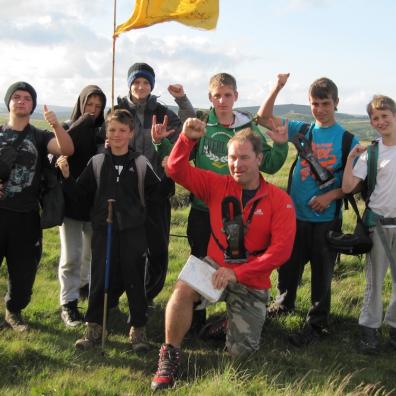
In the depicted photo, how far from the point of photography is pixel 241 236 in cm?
552

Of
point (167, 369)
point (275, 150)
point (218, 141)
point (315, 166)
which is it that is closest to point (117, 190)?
point (218, 141)

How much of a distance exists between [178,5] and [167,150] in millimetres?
2375

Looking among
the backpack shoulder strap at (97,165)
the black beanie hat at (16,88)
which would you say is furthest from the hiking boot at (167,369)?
the black beanie hat at (16,88)

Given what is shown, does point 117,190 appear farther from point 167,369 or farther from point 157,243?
point 167,369

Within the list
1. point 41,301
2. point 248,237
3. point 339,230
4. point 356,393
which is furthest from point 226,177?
point 41,301

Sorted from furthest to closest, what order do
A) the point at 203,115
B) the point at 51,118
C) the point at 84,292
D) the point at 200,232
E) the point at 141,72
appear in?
1. the point at 84,292
2. the point at 141,72
3. the point at 203,115
4. the point at 200,232
5. the point at 51,118

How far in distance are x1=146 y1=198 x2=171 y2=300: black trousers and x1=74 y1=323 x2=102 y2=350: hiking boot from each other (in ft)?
3.91

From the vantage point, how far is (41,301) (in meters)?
7.56

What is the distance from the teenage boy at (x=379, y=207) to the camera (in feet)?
20.1

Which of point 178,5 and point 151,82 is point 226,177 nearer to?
point 151,82

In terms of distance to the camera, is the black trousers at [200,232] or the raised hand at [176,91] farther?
the raised hand at [176,91]

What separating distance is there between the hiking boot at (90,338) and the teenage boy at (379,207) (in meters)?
3.35

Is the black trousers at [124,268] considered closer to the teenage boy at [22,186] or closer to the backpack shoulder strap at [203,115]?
the teenage boy at [22,186]

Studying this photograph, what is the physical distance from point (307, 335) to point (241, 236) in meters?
1.98
